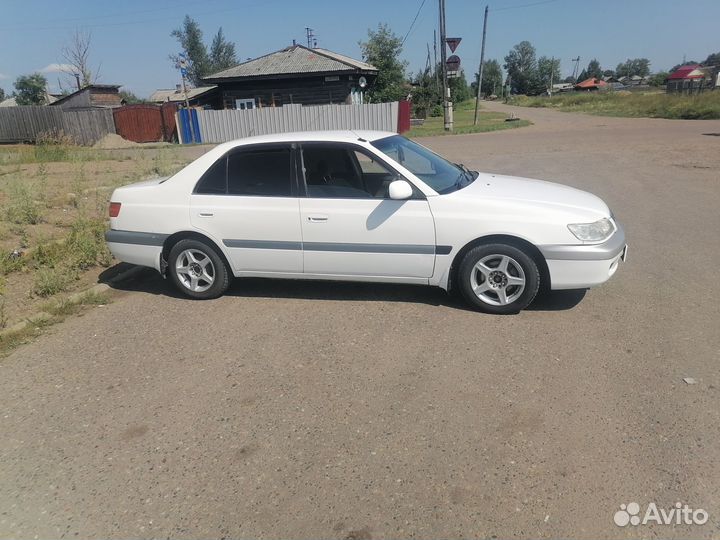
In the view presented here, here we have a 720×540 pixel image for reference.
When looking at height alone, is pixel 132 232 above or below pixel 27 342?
above

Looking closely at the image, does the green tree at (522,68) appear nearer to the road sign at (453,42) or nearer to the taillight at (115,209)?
the road sign at (453,42)

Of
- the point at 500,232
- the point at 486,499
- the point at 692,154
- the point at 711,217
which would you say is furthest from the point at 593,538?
the point at 692,154

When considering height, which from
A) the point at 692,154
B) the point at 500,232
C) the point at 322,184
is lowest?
the point at 692,154

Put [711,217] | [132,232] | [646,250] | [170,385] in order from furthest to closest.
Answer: [711,217] → [646,250] → [132,232] → [170,385]

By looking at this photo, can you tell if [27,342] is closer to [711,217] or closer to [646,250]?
[646,250]

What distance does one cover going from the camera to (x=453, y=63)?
2695 centimetres

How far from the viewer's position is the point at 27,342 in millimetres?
4773

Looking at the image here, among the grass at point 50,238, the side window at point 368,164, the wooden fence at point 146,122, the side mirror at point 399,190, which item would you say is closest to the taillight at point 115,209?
the grass at point 50,238

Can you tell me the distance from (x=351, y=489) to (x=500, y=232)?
2586mm

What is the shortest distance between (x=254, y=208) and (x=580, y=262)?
2.90 meters

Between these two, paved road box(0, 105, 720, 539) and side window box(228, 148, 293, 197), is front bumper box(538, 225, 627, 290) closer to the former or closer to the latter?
paved road box(0, 105, 720, 539)

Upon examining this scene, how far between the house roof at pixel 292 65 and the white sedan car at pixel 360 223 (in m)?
24.7

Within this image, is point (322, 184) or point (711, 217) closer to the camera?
point (322, 184)

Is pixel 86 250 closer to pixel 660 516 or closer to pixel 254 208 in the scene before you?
pixel 254 208
